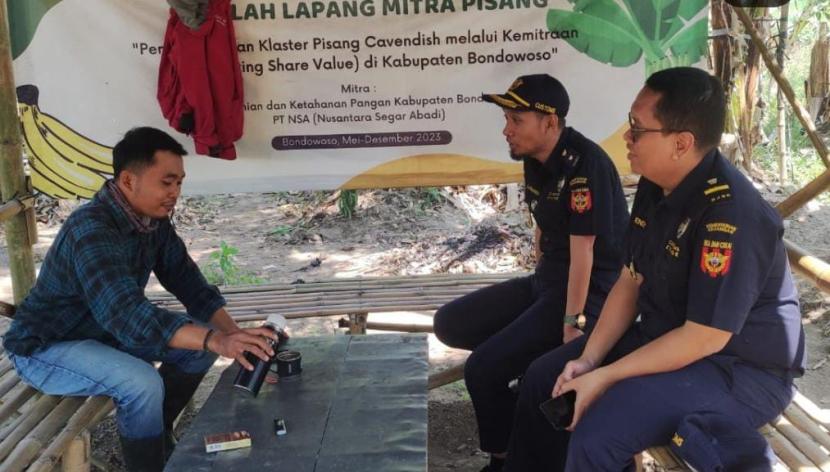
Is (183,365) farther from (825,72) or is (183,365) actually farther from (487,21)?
(825,72)

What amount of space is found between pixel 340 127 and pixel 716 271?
2464mm

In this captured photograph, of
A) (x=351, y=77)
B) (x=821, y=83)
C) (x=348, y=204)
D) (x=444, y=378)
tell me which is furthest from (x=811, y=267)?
(x=821, y=83)

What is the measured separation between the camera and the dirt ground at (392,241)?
4.65 meters

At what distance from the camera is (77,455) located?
2742 millimetres

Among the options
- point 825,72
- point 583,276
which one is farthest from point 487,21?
point 825,72

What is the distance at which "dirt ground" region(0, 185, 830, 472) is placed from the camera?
465 cm

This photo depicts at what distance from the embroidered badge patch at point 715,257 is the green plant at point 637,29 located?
85.4 inches

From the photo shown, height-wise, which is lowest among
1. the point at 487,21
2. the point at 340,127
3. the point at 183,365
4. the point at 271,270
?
the point at 271,270

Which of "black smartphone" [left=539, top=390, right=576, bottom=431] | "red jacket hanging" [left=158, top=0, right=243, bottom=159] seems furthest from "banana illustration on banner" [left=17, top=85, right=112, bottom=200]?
"black smartphone" [left=539, top=390, right=576, bottom=431]

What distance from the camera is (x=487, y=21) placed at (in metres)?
4.07

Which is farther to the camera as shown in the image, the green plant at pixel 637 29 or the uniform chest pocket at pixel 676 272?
the green plant at pixel 637 29

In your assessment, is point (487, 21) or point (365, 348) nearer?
point (365, 348)

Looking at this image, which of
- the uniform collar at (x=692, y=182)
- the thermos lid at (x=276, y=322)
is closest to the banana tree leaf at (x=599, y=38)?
the uniform collar at (x=692, y=182)

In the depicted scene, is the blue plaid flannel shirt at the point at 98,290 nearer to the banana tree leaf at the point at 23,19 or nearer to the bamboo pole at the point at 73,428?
the bamboo pole at the point at 73,428
